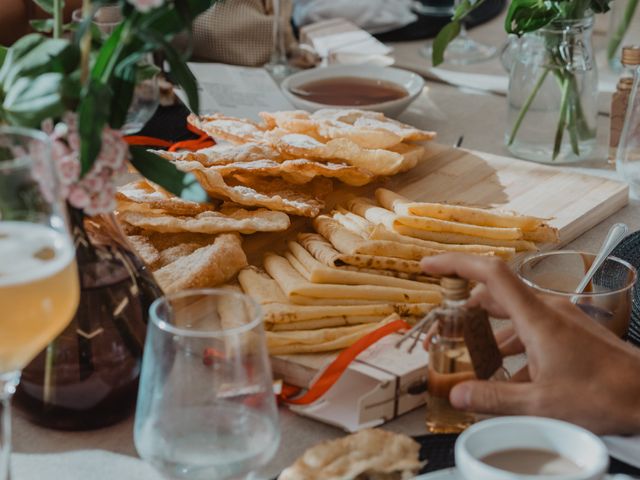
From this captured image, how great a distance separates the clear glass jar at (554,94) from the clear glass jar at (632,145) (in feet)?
0.34

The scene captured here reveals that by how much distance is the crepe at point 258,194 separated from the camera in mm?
1444

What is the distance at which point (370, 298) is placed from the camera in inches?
48.3

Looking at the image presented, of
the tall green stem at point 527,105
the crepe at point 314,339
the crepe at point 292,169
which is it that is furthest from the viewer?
the tall green stem at point 527,105

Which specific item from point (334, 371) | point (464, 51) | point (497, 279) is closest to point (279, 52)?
point (464, 51)

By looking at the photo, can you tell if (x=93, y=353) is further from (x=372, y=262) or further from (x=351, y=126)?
(x=351, y=126)

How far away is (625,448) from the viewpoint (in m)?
0.97

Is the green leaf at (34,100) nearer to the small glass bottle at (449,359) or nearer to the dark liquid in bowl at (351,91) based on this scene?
the small glass bottle at (449,359)

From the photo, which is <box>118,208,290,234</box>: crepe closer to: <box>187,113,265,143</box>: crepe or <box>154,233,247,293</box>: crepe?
<box>154,233,247,293</box>: crepe

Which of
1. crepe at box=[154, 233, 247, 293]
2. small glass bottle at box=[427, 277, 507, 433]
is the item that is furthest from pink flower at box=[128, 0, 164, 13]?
crepe at box=[154, 233, 247, 293]

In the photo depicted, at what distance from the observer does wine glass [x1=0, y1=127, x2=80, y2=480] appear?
76 centimetres

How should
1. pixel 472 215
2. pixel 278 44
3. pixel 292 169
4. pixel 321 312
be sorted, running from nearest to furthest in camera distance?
pixel 321 312 → pixel 472 215 → pixel 292 169 → pixel 278 44

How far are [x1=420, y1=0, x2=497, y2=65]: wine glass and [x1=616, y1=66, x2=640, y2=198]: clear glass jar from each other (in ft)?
2.30

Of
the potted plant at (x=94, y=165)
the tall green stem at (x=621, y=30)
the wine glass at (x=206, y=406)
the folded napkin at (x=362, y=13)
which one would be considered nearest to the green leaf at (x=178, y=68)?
the potted plant at (x=94, y=165)

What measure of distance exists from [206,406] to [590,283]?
22.0 inches
